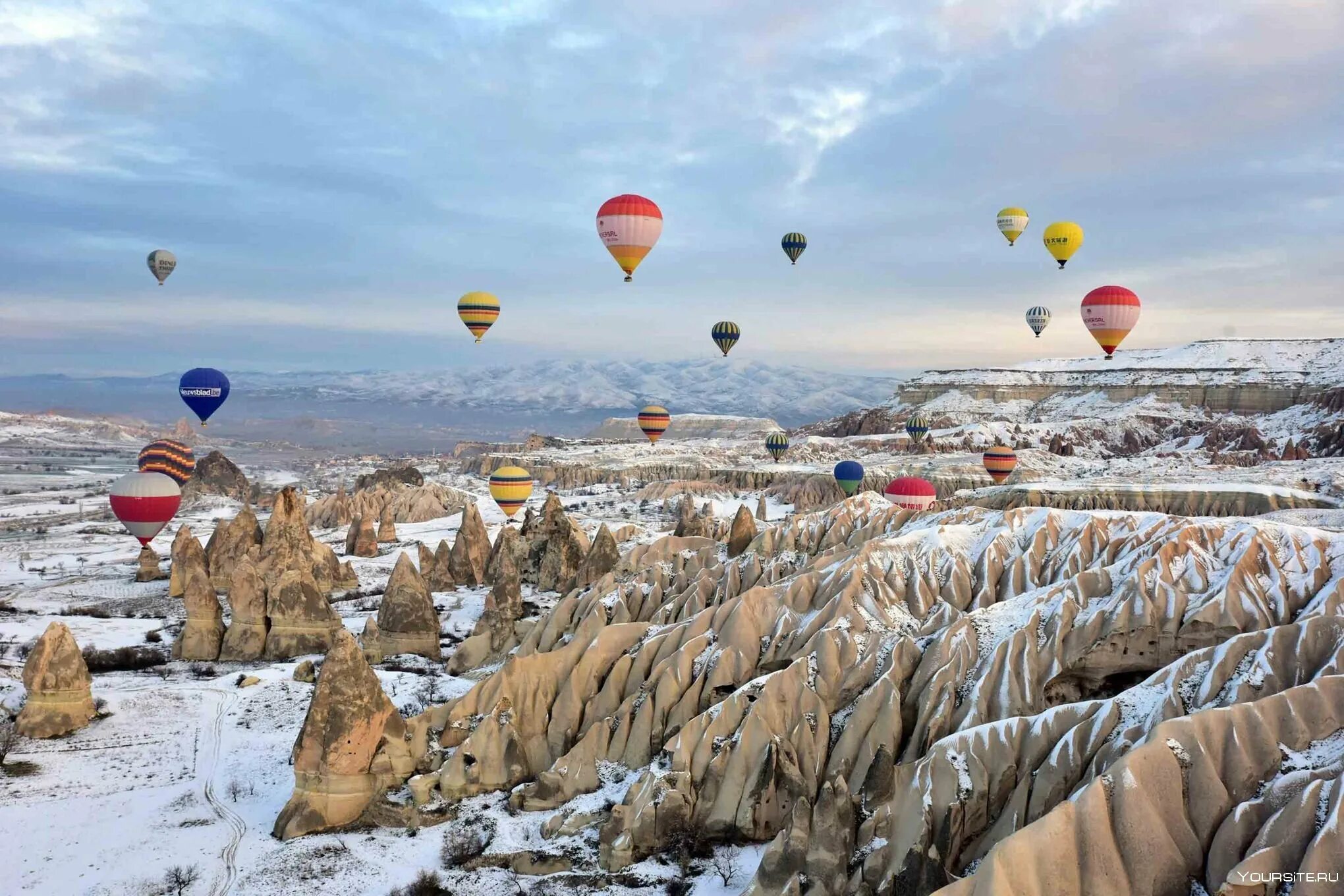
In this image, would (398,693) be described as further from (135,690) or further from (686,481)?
(686,481)

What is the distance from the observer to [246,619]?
4238 centimetres

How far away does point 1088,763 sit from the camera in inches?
790

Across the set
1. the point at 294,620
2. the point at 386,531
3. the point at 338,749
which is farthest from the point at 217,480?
the point at 338,749

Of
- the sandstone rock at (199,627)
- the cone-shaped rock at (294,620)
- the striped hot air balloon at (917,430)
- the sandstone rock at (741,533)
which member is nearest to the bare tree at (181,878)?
the cone-shaped rock at (294,620)

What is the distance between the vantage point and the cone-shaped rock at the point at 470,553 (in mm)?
59406

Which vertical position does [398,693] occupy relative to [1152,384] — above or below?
below

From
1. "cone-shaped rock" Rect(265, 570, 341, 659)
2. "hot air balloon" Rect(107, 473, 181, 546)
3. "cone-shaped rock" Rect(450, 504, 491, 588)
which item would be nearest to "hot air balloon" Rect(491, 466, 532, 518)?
"cone-shaped rock" Rect(450, 504, 491, 588)

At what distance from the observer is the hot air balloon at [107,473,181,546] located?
50.2 meters

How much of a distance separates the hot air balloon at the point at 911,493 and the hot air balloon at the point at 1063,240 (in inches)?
677

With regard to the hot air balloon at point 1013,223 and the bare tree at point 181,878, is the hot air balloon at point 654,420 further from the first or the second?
the bare tree at point 181,878

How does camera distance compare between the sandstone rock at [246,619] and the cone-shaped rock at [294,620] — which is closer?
the sandstone rock at [246,619]

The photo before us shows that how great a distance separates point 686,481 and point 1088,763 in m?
93.2

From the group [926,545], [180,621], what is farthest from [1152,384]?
[180,621]

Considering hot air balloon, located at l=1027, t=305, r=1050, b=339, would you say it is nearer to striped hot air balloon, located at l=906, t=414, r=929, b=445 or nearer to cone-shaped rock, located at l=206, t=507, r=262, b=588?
striped hot air balloon, located at l=906, t=414, r=929, b=445
